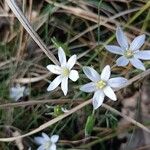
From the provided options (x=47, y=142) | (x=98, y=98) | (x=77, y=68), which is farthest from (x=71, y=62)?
(x=47, y=142)

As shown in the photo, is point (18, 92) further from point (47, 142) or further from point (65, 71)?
point (65, 71)

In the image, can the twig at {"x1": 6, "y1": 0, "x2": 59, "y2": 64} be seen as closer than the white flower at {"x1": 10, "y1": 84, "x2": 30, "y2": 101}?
Yes

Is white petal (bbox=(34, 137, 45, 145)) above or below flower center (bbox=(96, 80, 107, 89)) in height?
below

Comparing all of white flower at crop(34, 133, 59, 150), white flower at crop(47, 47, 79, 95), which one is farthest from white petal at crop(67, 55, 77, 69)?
white flower at crop(34, 133, 59, 150)

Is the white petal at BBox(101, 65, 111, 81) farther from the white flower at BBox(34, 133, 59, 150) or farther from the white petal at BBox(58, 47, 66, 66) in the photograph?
the white flower at BBox(34, 133, 59, 150)

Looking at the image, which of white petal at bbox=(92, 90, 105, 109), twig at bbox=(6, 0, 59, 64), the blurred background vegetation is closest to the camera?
white petal at bbox=(92, 90, 105, 109)

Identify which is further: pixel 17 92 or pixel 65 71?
pixel 17 92

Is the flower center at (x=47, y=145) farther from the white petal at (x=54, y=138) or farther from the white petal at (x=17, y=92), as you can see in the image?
the white petal at (x=17, y=92)

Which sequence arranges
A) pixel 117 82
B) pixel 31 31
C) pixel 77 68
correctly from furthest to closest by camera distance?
pixel 77 68 < pixel 31 31 < pixel 117 82
